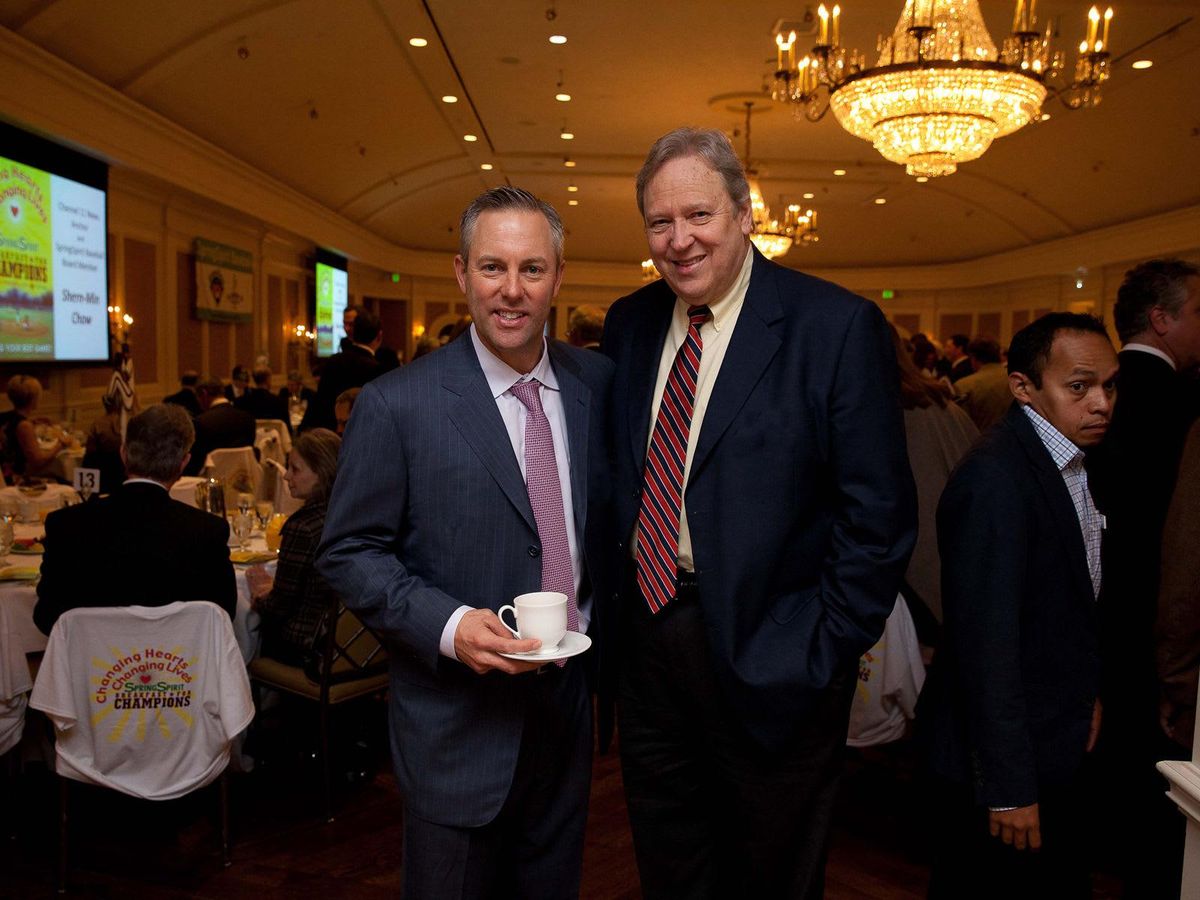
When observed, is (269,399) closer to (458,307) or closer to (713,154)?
(713,154)

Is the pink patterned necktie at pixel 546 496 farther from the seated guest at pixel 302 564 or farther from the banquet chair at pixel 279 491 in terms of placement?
the banquet chair at pixel 279 491

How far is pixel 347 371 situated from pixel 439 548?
13.5ft

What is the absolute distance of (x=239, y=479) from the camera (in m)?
5.93

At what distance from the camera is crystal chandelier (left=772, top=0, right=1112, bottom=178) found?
4.87 metres

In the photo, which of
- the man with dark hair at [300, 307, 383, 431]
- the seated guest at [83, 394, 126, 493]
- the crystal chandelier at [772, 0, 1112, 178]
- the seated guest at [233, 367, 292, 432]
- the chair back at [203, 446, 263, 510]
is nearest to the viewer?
the crystal chandelier at [772, 0, 1112, 178]

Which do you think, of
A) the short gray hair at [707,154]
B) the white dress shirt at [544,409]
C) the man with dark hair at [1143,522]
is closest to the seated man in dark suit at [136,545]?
the white dress shirt at [544,409]

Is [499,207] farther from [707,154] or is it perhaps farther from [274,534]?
[274,534]

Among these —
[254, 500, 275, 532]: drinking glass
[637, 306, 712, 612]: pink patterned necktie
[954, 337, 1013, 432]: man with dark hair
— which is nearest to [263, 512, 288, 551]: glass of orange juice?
[254, 500, 275, 532]: drinking glass

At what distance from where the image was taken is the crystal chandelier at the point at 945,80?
16.0ft

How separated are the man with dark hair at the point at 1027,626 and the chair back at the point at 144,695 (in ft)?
6.51

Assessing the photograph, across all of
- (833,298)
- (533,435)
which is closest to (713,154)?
(833,298)

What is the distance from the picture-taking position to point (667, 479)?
1772 mm

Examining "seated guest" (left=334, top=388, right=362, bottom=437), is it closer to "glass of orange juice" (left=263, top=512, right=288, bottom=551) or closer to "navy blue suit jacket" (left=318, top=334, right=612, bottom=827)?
"glass of orange juice" (left=263, top=512, right=288, bottom=551)

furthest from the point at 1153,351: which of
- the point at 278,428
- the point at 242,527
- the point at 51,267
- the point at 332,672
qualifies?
the point at 51,267
